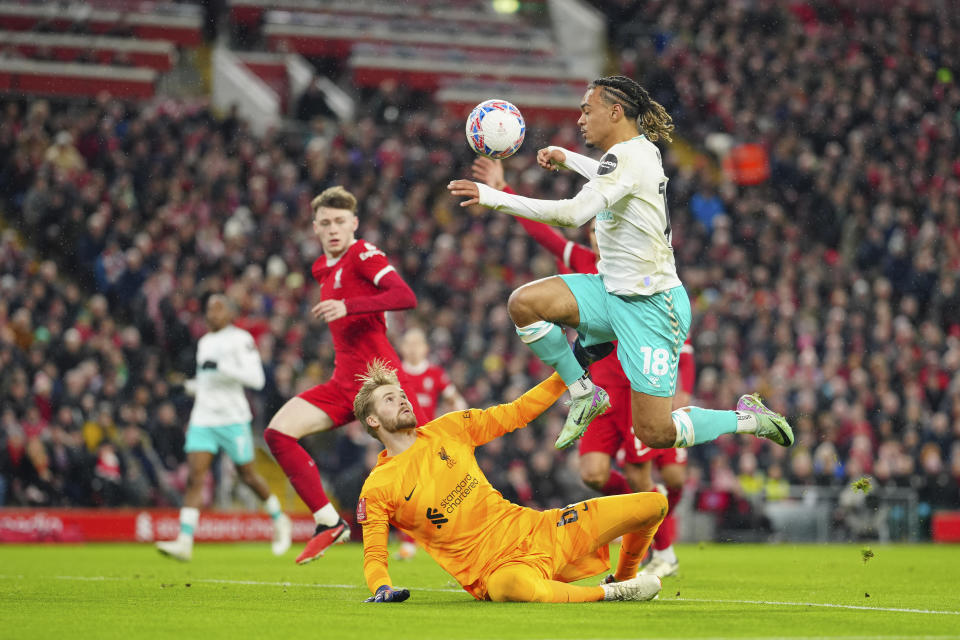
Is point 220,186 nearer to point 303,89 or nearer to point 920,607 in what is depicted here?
point 303,89

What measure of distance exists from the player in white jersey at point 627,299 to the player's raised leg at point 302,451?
240cm

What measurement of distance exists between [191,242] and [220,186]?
1655 millimetres

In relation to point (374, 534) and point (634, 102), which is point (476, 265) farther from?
point (374, 534)

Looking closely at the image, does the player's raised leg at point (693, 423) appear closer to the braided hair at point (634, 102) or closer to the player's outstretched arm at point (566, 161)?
the player's outstretched arm at point (566, 161)

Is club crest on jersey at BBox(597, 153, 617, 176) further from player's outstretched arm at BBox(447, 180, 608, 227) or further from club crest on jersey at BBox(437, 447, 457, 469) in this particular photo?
club crest on jersey at BBox(437, 447, 457, 469)

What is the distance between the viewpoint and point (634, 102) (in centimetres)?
799

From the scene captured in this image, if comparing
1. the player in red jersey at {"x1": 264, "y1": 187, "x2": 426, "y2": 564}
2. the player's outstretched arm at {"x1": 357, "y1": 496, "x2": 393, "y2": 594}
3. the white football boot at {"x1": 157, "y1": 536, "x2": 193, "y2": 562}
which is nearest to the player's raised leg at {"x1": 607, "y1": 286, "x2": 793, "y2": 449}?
the player's outstretched arm at {"x1": 357, "y1": 496, "x2": 393, "y2": 594}

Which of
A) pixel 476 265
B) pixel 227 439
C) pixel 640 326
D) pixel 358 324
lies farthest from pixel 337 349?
pixel 476 265

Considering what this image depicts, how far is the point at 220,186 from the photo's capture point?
67.9 feet

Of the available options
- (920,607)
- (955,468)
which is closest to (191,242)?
(955,468)

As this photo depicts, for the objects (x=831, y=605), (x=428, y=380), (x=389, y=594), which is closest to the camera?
(x=389, y=594)

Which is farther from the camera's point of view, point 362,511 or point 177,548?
point 177,548

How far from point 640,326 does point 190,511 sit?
21.8 feet

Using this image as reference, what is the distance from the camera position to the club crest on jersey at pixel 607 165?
298 inches
